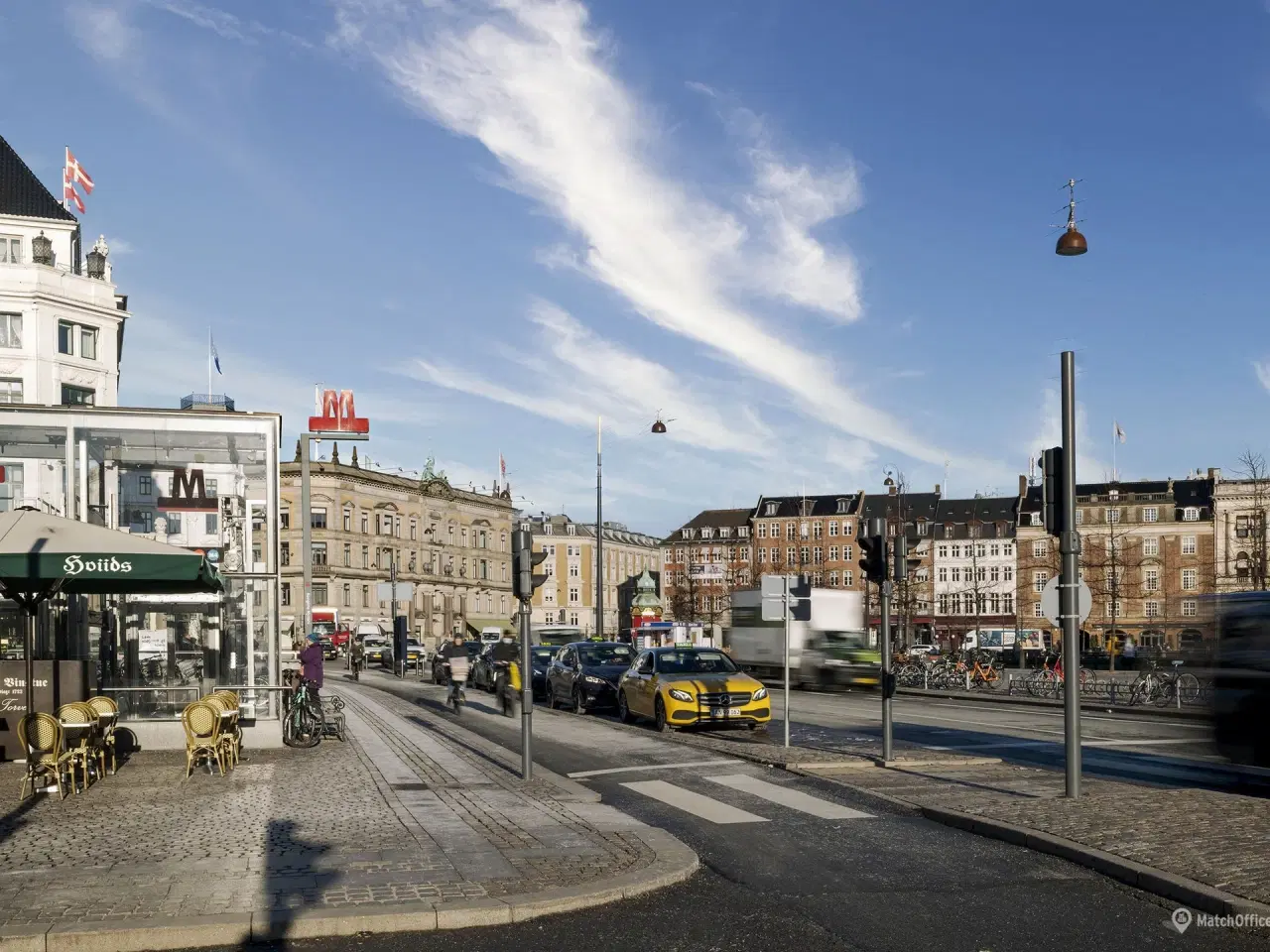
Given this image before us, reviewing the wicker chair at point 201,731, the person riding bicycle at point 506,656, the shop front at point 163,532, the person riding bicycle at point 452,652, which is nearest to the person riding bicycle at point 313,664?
the shop front at point 163,532

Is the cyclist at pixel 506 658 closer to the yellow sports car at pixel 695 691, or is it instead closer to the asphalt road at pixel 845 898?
the yellow sports car at pixel 695 691

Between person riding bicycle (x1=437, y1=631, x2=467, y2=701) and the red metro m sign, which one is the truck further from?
the red metro m sign

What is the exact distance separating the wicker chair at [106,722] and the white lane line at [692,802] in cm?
611

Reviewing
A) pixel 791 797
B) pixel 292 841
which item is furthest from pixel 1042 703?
pixel 292 841

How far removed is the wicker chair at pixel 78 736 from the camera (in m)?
14.1

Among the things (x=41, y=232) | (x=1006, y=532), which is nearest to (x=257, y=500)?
(x=41, y=232)

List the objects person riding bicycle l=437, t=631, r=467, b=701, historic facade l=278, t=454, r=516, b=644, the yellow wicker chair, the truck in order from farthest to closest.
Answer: historic facade l=278, t=454, r=516, b=644, the truck, person riding bicycle l=437, t=631, r=467, b=701, the yellow wicker chair

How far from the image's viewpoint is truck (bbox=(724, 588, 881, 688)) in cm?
4006

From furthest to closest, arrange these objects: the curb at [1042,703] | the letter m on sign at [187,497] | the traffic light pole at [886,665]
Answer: the curb at [1042,703] < the letter m on sign at [187,497] < the traffic light pole at [886,665]

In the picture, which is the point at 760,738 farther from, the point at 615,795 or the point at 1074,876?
the point at 1074,876

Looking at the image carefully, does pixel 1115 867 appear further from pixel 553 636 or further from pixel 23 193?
pixel 23 193

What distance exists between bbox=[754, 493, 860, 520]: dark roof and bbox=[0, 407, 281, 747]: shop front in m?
110

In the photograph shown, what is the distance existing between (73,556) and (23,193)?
5485 cm

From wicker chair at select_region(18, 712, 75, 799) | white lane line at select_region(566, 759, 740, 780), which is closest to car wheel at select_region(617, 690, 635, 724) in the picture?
white lane line at select_region(566, 759, 740, 780)
